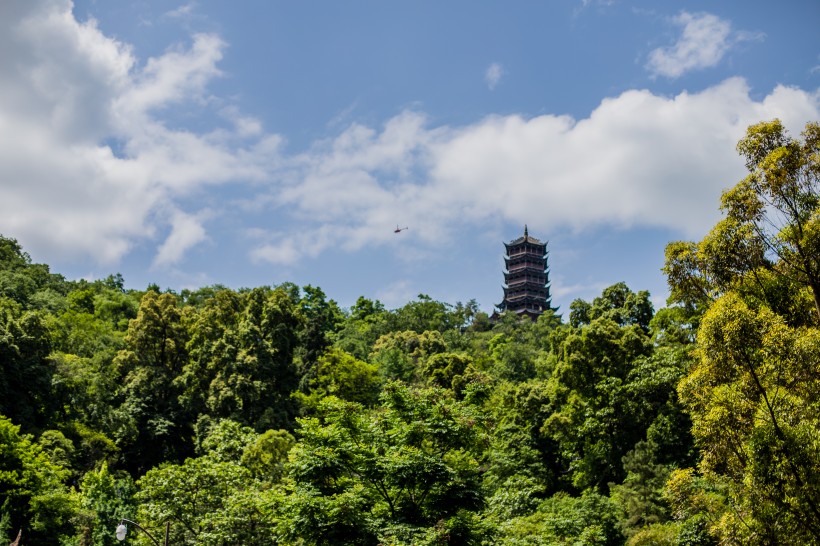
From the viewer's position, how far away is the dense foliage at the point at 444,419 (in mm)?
10641

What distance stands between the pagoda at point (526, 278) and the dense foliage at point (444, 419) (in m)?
30.6

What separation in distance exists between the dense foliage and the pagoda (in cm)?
3065

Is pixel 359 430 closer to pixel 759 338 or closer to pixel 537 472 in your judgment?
pixel 759 338

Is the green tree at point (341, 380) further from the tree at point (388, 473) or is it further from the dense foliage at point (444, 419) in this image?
the tree at point (388, 473)

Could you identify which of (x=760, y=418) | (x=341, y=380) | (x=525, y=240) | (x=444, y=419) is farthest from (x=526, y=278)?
(x=760, y=418)

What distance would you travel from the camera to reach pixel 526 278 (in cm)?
7762

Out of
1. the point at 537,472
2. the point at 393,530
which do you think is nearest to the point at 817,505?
the point at 393,530

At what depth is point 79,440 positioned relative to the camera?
29781 mm

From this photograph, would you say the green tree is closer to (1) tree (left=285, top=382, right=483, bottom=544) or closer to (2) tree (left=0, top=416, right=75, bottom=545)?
(2) tree (left=0, top=416, right=75, bottom=545)

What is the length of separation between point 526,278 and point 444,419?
2480 inches

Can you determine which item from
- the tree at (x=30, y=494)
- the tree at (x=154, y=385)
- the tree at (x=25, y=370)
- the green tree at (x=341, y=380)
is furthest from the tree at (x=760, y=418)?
the tree at (x=25, y=370)

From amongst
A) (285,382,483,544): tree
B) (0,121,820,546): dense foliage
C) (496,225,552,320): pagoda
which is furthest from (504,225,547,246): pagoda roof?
(285,382,483,544): tree

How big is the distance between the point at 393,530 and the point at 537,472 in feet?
53.3

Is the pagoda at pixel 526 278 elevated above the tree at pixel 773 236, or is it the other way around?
the pagoda at pixel 526 278
